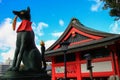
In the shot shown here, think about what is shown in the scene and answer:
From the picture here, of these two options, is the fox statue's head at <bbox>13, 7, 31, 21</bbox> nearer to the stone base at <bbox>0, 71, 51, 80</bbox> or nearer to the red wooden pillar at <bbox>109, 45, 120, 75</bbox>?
the stone base at <bbox>0, 71, 51, 80</bbox>

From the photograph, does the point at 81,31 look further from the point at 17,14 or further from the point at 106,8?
the point at 17,14

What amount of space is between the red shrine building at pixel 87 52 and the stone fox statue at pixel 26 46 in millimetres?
7147

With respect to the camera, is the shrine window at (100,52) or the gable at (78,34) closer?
the shrine window at (100,52)

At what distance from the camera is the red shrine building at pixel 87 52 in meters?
15.8

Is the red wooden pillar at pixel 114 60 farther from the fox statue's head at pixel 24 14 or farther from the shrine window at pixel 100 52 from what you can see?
the fox statue's head at pixel 24 14

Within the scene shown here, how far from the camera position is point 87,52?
18.1 m

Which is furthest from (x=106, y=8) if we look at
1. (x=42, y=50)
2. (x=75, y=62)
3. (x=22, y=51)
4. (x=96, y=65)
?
(x=22, y=51)

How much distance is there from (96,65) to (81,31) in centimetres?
402

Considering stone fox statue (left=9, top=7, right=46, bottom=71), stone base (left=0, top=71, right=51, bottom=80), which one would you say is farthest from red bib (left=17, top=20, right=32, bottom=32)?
stone base (left=0, top=71, right=51, bottom=80)

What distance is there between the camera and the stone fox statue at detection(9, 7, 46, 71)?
7.40 m

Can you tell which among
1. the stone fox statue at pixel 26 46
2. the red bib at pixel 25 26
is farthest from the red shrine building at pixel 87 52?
the red bib at pixel 25 26

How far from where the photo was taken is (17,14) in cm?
773

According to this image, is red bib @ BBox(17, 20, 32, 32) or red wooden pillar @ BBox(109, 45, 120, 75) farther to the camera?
red wooden pillar @ BBox(109, 45, 120, 75)

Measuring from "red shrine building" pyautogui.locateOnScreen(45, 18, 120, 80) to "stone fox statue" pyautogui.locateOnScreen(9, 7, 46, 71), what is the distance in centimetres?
715
